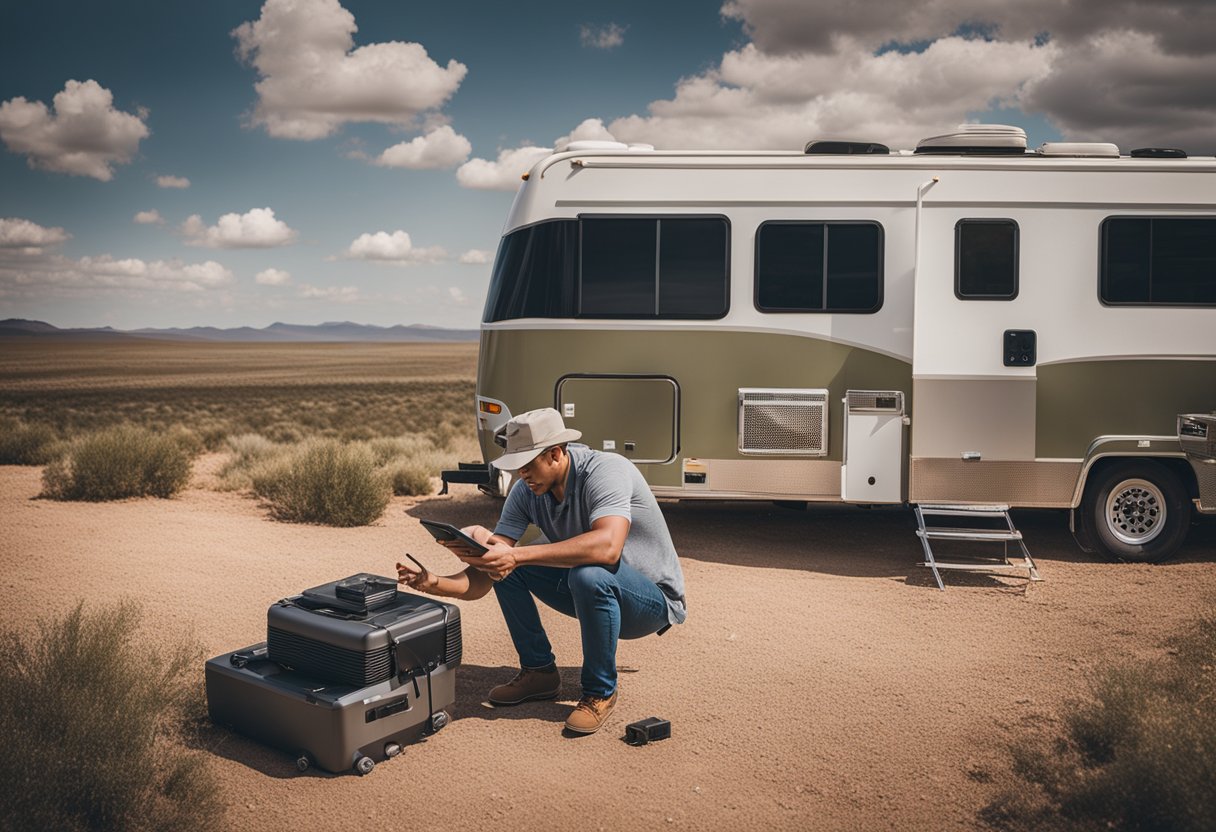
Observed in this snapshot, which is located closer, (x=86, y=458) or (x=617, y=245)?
(x=617, y=245)

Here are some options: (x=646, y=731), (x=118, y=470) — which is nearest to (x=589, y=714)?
(x=646, y=731)

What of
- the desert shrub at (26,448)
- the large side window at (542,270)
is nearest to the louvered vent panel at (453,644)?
the large side window at (542,270)

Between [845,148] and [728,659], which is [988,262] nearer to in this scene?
[845,148]

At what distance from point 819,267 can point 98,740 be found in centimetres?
611

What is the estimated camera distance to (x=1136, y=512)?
26.8 feet

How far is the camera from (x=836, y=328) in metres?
8.07

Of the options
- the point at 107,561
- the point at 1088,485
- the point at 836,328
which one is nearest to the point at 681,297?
the point at 836,328

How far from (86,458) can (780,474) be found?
7.43 meters

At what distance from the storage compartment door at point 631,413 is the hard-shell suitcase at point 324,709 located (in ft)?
12.7

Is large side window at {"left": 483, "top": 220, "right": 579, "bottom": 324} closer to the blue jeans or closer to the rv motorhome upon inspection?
the rv motorhome

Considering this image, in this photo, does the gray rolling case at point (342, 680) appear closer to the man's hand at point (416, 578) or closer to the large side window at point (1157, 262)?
the man's hand at point (416, 578)

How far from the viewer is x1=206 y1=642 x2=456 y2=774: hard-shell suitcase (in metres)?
4.04

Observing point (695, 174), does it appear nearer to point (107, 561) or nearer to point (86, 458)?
point (107, 561)

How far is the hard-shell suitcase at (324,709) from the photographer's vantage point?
404cm
